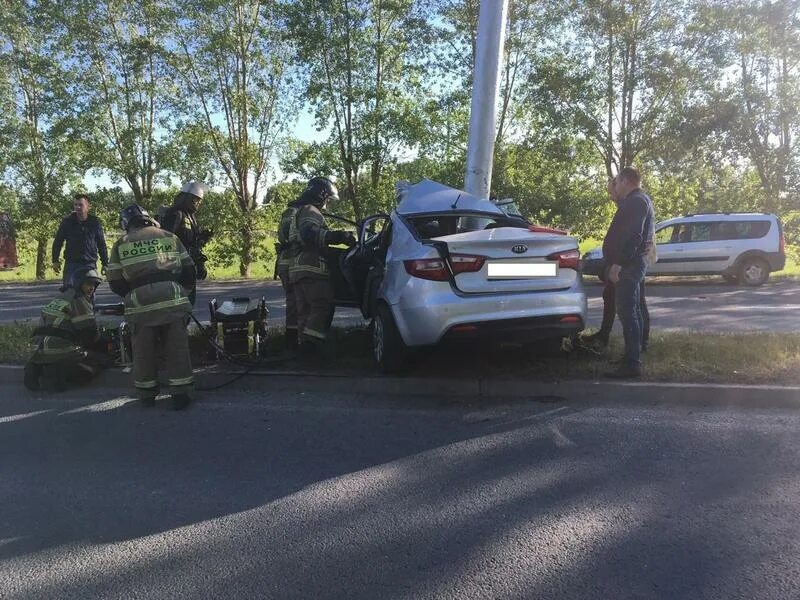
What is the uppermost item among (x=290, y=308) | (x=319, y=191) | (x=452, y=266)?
(x=319, y=191)

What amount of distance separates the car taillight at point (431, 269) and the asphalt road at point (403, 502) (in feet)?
3.50

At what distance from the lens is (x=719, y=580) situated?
8.10 feet

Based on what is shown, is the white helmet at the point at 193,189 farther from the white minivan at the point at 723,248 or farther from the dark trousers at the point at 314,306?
the white minivan at the point at 723,248

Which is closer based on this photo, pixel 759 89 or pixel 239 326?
pixel 239 326

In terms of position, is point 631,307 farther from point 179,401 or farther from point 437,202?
point 179,401

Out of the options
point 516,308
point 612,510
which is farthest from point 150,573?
point 516,308

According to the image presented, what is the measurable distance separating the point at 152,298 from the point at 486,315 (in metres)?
2.70

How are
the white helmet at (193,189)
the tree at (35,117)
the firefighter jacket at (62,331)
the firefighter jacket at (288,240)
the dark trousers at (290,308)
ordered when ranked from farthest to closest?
the tree at (35,117), the dark trousers at (290,308), the white helmet at (193,189), the firefighter jacket at (288,240), the firefighter jacket at (62,331)

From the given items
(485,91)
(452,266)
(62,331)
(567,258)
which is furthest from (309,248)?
(485,91)

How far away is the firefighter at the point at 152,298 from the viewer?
4.86 m

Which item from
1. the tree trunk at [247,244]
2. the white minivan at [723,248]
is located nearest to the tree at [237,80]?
the tree trunk at [247,244]

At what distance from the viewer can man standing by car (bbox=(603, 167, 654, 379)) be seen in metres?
5.19

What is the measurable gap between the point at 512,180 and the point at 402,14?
6050mm

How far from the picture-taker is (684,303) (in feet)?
38.0
